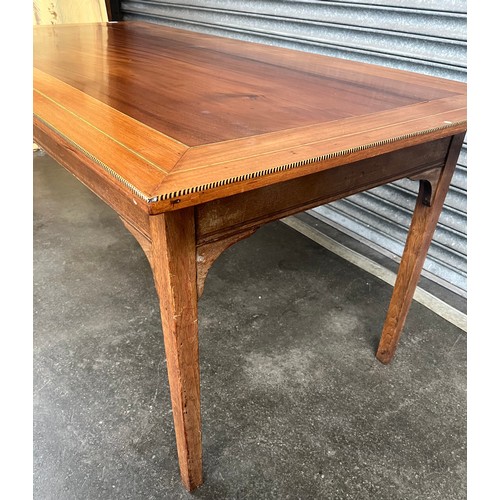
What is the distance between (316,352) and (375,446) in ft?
1.17

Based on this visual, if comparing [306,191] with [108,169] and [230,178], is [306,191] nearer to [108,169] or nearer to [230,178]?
[230,178]

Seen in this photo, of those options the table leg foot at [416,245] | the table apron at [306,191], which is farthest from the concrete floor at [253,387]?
the table apron at [306,191]

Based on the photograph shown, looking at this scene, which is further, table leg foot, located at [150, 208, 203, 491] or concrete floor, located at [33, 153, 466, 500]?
concrete floor, located at [33, 153, 466, 500]

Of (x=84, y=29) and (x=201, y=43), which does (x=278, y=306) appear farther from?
(x=84, y=29)

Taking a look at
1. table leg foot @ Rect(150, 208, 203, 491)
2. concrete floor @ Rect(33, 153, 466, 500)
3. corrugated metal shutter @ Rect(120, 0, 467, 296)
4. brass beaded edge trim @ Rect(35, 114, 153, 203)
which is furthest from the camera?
corrugated metal shutter @ Rect(120, 0, 467, 296)

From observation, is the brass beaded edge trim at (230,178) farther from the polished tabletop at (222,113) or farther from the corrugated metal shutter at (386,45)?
the corrugated metal shutter at (386,45)

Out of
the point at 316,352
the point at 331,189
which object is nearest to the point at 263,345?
the point at 316,352

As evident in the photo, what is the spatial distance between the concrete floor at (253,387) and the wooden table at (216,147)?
0.16 metres

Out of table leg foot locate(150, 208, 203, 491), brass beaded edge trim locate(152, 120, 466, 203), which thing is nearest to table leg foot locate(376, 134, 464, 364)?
brass beaded edge trim locate(152, 120, 466, 203)

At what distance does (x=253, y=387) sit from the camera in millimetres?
1286

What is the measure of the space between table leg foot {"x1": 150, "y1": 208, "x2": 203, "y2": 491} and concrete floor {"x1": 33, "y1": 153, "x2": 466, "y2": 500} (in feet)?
0.64

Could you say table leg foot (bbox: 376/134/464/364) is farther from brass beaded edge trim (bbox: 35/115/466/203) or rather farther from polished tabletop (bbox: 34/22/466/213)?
brass beaded edge trim (bbox: 35/115/466/203)

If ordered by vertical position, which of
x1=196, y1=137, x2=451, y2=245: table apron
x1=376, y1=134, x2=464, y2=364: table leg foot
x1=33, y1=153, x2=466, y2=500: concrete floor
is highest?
x1=196, y1=137, x2=451, y2=245: table apron

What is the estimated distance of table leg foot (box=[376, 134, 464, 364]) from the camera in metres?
1.07
